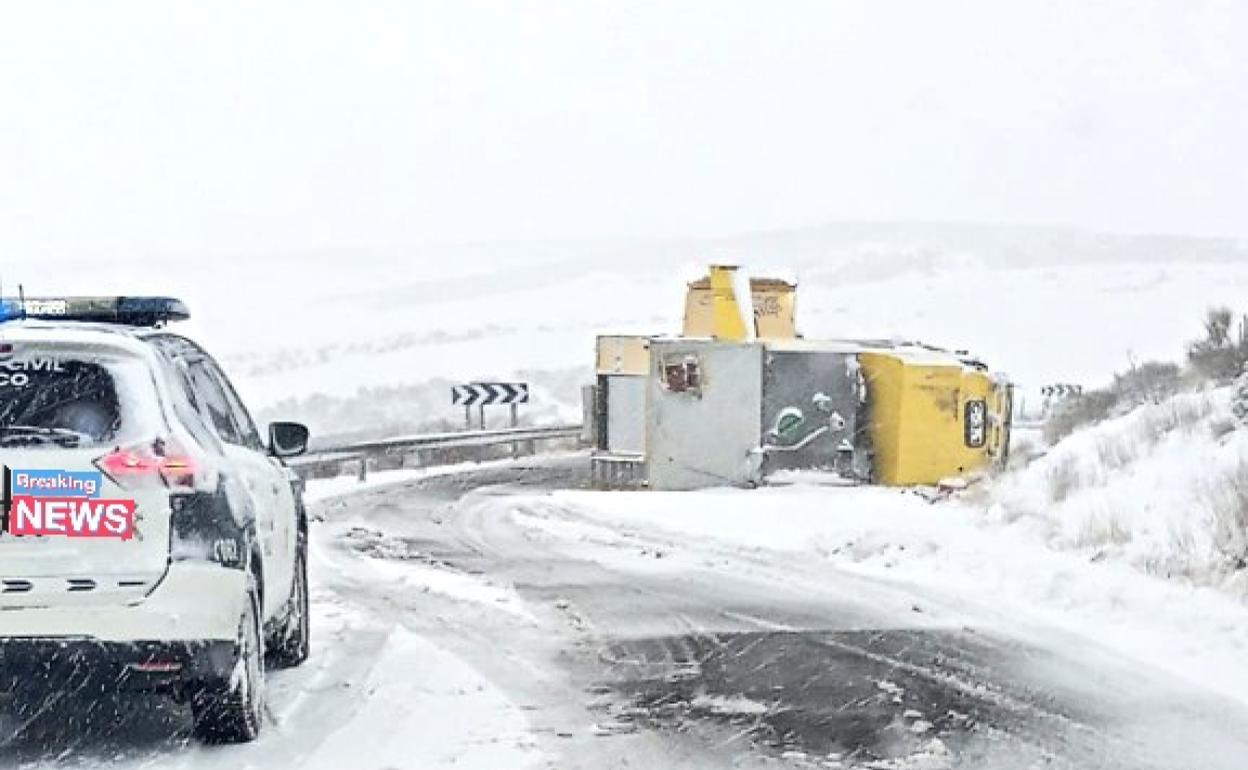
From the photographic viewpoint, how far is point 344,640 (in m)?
11.4

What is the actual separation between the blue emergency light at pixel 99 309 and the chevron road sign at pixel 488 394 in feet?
107

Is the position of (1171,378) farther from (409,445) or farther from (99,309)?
(99,309)

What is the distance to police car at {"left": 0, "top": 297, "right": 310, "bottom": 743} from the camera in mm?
7332

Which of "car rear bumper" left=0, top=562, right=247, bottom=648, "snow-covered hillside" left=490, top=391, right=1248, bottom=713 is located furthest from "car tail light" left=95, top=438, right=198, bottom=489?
"snow-covered hillside" left=490, top=391, right=1248, bottom=713

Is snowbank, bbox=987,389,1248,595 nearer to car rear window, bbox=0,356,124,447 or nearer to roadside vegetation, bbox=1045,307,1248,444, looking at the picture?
roadside vegetation, bbox=1045,307,1248,444

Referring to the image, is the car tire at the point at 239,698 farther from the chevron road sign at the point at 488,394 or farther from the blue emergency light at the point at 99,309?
the chevron road sign at the point at 488,394

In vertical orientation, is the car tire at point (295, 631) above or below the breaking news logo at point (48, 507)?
→ below

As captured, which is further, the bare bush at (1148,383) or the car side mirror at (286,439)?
the bare bush at (1148,383)

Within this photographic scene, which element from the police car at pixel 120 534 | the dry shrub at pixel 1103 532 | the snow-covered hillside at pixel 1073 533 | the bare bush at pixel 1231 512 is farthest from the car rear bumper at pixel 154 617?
the dry shrub at pixel 1103 532

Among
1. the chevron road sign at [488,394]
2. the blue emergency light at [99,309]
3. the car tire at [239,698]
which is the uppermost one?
the blue emergency light at [99,309]

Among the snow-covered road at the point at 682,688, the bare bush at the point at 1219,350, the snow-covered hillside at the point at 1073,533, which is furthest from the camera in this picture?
the bare bush at the point at 1219,350

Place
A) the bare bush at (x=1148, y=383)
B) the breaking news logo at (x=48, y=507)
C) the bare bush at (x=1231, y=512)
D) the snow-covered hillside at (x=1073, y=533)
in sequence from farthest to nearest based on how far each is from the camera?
the bare bush at (x=1148, y=383) → the bare bush at (x=1231, y=512) → the snow-covered hillside at (x=1073, y=533) → the breaking news logo at (x=48, y=507)

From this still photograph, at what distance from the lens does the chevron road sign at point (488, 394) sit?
42.0 metres

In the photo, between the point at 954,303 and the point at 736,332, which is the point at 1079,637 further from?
the point at 954,303
